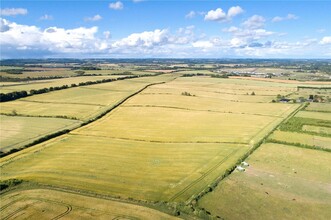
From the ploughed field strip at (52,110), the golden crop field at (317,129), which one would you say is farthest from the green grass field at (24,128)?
the golden crop field at (317,129)

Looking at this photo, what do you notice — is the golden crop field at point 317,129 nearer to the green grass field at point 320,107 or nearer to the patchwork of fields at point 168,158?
the patchwork of fields at point 168,158

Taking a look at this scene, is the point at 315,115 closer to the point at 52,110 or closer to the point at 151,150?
the point at 151,150

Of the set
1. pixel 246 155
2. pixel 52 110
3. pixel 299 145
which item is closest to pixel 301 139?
pixel 299 145

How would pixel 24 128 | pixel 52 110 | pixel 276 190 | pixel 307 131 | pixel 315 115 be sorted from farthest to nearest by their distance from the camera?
pixel 52 110 < pixel 315 115 < pixel 24 128 < pixel 307 131 < pixel 276 190

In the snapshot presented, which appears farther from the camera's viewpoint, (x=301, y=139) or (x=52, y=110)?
(x=52, y=110)

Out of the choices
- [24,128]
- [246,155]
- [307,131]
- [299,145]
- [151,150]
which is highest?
[307,131]

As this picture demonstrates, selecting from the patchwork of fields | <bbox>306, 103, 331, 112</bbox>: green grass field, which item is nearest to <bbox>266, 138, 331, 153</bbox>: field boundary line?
the patchwork of fields

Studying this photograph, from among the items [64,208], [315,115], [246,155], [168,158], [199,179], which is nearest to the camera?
[64,208]
